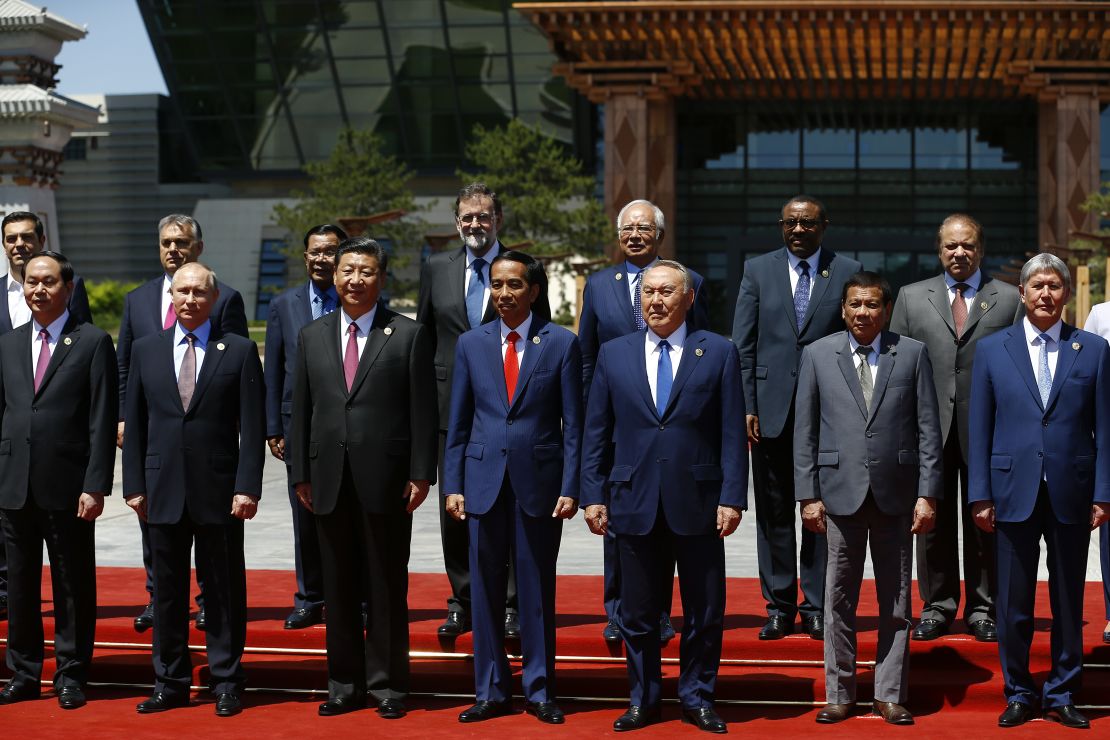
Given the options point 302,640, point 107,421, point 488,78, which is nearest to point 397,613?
point 302,640

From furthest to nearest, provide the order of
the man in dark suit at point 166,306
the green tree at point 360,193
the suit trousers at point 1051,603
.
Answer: the green tree at point 360,193
the man in dark suit at point 166,306
the suit trousers at point 1051,603

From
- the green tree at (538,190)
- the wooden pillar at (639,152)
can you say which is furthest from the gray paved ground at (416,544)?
the green tree at (538,190)

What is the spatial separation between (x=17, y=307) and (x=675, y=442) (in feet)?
13.5

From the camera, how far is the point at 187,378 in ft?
22.7

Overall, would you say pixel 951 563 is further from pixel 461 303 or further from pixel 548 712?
pixel 461 303

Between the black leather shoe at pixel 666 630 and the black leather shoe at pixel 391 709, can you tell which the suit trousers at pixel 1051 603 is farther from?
the black leather shoe at pixel 391 709

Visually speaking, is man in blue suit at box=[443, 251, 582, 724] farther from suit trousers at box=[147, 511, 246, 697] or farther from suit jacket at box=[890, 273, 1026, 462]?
suit jacket at box=[890, 273, 1026, 462]

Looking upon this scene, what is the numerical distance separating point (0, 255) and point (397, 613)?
1946cm

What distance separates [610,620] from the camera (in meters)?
7.42

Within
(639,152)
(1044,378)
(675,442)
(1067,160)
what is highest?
(639,152)

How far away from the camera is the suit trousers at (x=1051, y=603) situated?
6.46 m

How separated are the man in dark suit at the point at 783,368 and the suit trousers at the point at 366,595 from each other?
1.83 metres

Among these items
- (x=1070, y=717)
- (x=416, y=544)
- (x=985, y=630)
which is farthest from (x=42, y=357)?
(x=416, y=544)

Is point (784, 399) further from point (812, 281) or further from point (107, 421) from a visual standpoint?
point (107, 421)
